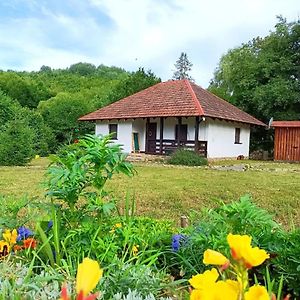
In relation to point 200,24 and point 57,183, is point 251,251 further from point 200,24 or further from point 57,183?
point 200,24

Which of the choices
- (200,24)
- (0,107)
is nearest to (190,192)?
(200,24)

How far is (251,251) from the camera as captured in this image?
2.34 ft

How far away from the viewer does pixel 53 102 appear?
100 ft

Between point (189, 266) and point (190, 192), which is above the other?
point (189, 266)

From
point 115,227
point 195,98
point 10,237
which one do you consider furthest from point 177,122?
point 10,237

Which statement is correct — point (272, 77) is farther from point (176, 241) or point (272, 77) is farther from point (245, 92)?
point (176, 241)

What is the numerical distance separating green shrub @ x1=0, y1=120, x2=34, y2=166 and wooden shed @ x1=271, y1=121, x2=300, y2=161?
12198mm

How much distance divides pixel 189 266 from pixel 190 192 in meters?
5.77

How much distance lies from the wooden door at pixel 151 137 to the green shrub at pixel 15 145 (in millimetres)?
6737

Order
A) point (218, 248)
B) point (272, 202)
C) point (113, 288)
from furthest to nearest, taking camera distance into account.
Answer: point (272, 202), point (218, 248), point (113, 288)

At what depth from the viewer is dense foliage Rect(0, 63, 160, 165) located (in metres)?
16.8

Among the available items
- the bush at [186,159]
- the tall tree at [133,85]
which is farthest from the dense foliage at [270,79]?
the bush at [186,159]

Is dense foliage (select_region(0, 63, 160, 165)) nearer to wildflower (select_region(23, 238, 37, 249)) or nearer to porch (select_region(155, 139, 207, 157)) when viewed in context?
porch (select_region(155, 139, 207, 157))

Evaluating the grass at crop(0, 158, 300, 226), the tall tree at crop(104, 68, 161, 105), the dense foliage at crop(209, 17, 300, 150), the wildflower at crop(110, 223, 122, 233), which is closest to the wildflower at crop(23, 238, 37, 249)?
the wildflower at crop(110, 223, 122, 233)
